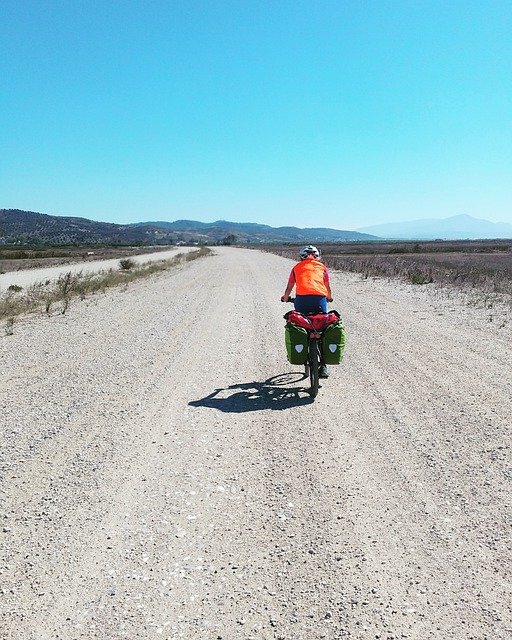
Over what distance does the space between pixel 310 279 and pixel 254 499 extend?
388 cm

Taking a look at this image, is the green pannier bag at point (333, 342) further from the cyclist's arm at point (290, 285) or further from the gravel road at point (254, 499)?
the cyclist's arm at point (290, 285)

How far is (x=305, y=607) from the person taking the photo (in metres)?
2.86

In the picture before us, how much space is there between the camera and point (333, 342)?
22.4 ft

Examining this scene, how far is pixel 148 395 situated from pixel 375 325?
6.87 metres

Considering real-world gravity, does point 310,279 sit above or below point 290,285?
above

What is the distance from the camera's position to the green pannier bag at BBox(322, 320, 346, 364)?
6820mm

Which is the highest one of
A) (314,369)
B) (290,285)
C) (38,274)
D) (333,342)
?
(290,285)

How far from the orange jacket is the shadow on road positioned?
1.36 metres

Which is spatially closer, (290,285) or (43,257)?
(290,285)

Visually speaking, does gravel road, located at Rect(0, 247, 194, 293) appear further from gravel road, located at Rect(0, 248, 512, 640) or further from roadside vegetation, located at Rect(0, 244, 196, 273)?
gravel road, located at Rect(0, 248, 512, 640)

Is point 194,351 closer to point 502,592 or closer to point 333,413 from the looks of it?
point 333,413

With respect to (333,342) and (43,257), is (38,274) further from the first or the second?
(43,257)

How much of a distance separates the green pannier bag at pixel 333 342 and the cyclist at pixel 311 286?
249 mm

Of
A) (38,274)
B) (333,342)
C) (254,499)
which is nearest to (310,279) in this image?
(333,342)
